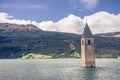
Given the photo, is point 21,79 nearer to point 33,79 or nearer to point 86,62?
point 33,79

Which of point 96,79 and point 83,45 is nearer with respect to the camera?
point 96,79

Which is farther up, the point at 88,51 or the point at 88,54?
the point at 88,51

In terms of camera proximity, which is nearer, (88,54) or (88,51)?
(88,54)

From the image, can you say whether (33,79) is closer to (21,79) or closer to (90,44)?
(21,79)

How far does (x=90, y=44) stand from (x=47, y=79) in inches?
2163

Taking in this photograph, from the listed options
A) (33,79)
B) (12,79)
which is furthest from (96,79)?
(12,79)

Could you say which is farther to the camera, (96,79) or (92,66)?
(92,66)

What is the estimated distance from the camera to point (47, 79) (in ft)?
266


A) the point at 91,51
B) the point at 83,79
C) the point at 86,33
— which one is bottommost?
the point at 83,79

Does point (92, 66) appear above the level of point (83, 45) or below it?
below

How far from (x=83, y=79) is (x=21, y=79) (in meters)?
17.3

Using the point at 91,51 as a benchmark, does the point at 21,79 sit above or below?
below

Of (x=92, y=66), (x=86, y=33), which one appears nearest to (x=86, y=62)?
(x=92, y=66)

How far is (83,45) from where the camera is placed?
133 meters
